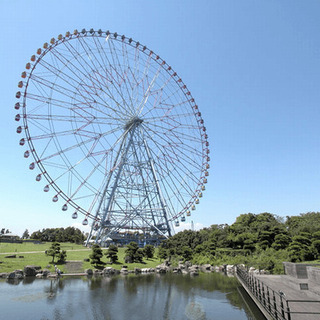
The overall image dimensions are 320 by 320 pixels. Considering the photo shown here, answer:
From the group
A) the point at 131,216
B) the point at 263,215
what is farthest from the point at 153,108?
the point at 263,215

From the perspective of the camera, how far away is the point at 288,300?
8883 mm

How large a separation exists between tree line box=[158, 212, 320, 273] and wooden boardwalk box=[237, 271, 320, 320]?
47.4 feet

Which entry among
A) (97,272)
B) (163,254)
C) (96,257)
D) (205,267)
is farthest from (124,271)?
(205,267)

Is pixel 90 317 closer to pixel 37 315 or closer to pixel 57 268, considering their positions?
pixel 37 315

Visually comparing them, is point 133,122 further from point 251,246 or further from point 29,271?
point 251,246

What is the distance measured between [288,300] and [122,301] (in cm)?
1127

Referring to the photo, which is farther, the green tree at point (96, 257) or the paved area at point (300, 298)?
the green tree at point (96, 257)

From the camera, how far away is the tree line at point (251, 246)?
31.5 meters

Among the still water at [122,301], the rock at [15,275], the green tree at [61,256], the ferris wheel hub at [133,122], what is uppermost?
the ferris wheel hub at [133,122]

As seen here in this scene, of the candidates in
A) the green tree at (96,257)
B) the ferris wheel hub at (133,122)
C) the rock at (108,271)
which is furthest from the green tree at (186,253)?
the ferris wheel hub at (133,122)

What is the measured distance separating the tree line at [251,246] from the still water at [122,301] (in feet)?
39.7

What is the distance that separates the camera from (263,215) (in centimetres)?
6256

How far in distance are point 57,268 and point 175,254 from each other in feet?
61.8

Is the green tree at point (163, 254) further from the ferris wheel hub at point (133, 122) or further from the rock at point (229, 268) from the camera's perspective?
the ferris wheel hub at point (133, 122)
